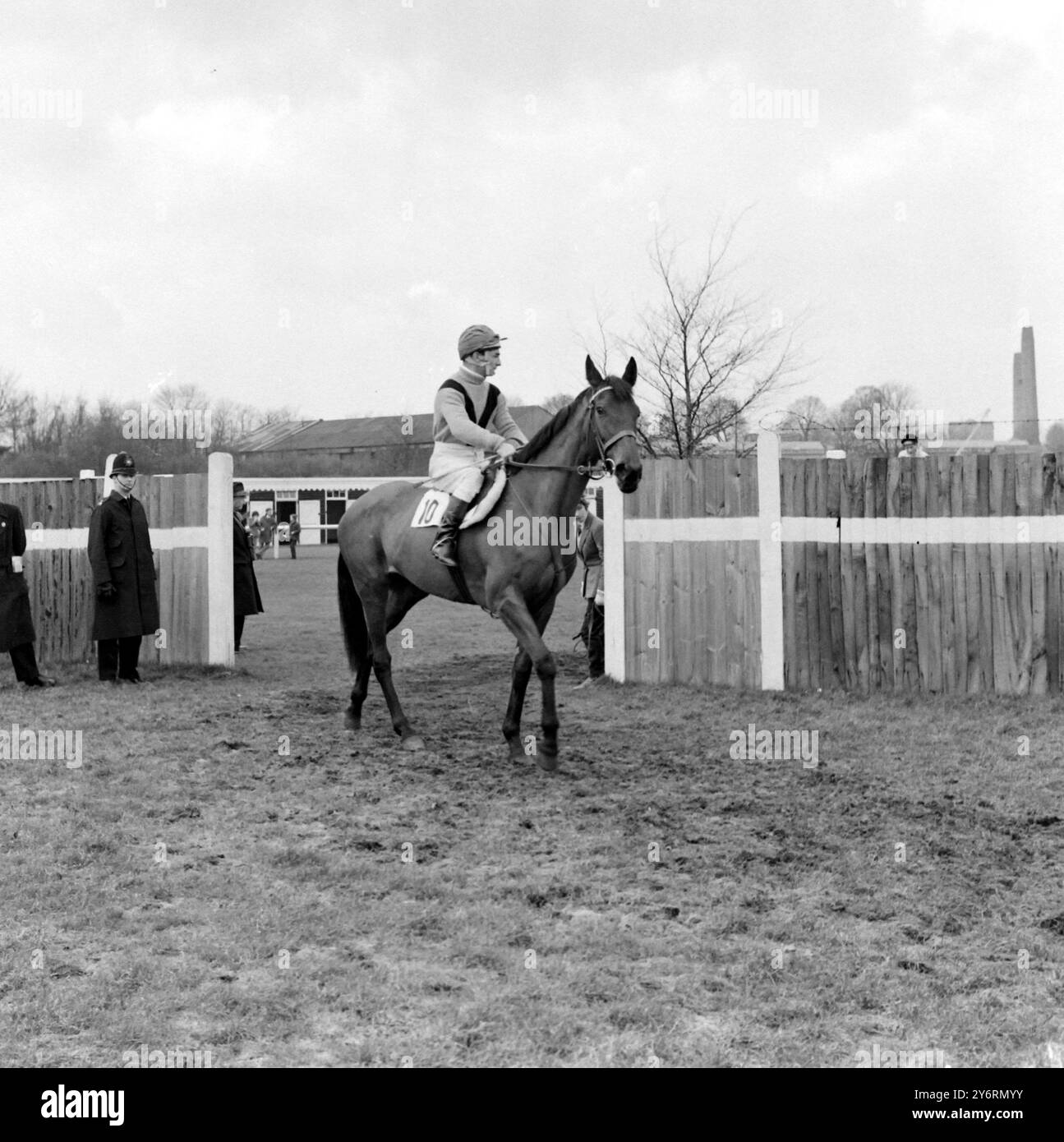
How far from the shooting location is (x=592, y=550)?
479 inches

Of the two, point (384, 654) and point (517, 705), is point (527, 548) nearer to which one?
point (517, 705)

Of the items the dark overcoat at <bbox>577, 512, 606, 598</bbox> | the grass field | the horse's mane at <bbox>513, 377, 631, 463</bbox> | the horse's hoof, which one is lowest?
the grass field

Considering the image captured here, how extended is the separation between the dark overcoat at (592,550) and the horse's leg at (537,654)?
14.2 feet

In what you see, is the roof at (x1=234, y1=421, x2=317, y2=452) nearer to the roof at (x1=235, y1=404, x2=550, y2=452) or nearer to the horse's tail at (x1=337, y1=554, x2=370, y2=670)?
the roof at (x1=235, y1=404, x2=550, y2=452)

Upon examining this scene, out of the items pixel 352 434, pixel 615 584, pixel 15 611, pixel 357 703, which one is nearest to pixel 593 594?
pixel 615 584

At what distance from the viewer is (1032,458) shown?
9812mm

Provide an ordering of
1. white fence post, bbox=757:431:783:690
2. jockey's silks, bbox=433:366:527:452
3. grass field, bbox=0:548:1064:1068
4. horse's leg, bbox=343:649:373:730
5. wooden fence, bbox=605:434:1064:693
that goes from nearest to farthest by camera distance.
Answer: grass field, bbox=0:548:1064:1068 < jockey's silks, bbox=433:366:527:452 < horse's leg, bbox=343:649:373:730 < wooden fence, bbox=605:434:1064:693 < white fence post, bbox=757:431:783:690

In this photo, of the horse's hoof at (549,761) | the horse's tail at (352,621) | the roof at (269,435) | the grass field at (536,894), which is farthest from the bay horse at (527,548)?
the roof at (269,435)

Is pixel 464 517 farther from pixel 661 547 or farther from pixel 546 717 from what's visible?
pixel 661 547

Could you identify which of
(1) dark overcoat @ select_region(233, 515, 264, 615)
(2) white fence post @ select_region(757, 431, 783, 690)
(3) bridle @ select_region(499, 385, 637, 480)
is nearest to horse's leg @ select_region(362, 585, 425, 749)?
(3) bridle @ select_region(499, 385, 637, 480)

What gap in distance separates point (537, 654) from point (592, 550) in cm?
502

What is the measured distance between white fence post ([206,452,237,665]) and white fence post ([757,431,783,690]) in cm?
556

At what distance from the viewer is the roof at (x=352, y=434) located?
74.1 m

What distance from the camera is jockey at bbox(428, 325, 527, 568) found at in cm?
784
